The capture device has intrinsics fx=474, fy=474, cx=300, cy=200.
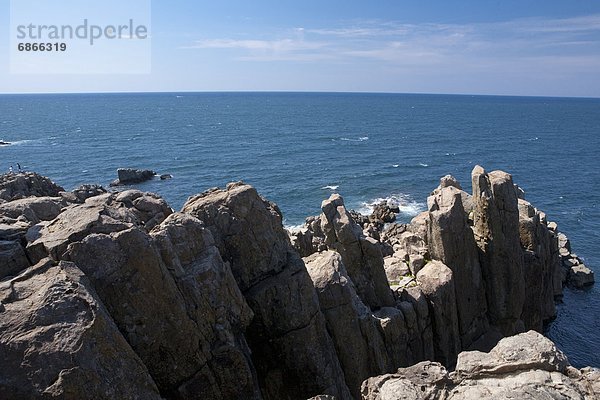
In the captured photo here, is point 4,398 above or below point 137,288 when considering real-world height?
below

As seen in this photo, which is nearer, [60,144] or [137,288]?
[137,288]

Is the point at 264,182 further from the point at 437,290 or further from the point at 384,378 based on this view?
the point at 384,378

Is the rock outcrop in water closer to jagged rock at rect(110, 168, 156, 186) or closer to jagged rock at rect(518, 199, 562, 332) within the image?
jagged rock at rect(518, 199, 562, 332)

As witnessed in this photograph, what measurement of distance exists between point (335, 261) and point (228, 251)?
635cm

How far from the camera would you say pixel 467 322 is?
36438mm

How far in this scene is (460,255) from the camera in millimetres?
36344

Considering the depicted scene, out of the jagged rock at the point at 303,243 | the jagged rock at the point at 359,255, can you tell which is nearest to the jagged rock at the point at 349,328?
the jagged rock at the point at 359,255

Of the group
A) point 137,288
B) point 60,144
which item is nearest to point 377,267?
point 137,288

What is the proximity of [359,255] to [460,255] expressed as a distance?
29.9ft

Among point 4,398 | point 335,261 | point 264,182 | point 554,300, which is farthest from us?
point 264,182

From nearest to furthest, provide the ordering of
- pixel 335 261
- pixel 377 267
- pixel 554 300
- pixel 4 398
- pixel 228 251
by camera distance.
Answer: pixel 4 398, pixel 228 251, pixel 335 261, pixel 377 267, pixel 554 300

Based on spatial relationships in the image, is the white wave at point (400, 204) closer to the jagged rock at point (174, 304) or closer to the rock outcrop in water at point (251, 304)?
the rock outcrop in water at point (251, 304)

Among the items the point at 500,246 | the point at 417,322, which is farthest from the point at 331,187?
the point at 417,322

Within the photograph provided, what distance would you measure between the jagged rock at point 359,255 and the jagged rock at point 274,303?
864cm
